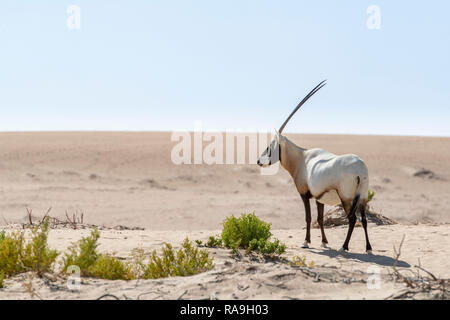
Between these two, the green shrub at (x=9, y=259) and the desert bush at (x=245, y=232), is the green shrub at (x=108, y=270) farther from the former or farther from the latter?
the desert bush at (x=245, y=232)

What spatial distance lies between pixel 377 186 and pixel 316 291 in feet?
88.0

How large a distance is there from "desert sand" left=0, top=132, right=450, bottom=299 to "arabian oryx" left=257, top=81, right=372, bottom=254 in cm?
89

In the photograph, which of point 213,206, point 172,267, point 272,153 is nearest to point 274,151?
point 272,153

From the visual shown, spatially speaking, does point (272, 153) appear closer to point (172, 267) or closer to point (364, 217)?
point (364, 217)

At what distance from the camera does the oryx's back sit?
9.22 meters

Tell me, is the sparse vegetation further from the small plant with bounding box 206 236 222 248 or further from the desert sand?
the desert sand

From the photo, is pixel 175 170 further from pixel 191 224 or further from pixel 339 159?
pixel 339 159

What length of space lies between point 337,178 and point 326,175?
0.26m

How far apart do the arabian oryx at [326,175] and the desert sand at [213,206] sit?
0.89 m

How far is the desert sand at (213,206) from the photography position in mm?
5750

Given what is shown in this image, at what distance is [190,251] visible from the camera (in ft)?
24.6

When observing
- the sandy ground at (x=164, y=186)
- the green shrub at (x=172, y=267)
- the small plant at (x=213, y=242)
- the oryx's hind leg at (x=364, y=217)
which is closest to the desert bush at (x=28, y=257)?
the green shrub at (x=172, y=267)

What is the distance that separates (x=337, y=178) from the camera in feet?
30.5

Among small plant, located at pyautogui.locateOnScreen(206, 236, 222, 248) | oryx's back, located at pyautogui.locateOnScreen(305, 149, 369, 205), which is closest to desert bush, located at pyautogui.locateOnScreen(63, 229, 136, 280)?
small plant, located at pyautogui.locateOnScreen(206, 236, 222, 248)
